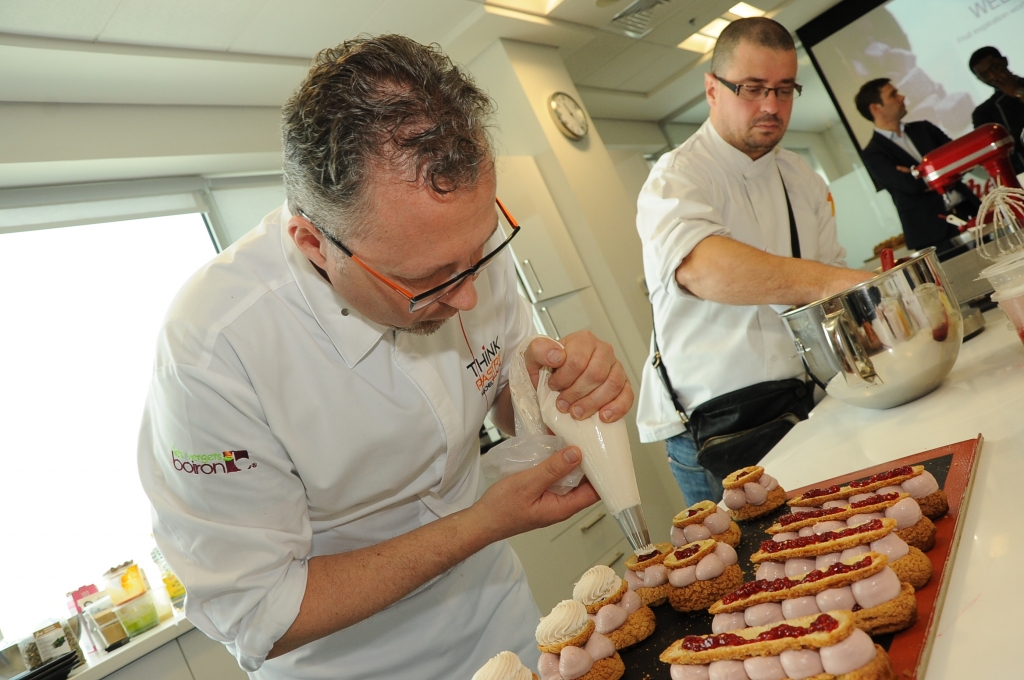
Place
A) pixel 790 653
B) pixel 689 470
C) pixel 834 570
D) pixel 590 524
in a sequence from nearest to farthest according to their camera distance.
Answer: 1. pixel 790 653
2. pixel 834 570
3. pixel 689 470
4. pixel 590 524

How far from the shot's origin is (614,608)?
1.03 meters

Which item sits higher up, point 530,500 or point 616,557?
point 530,500

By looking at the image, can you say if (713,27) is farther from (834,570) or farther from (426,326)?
(834,570)

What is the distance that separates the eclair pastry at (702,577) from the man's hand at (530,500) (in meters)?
0.17

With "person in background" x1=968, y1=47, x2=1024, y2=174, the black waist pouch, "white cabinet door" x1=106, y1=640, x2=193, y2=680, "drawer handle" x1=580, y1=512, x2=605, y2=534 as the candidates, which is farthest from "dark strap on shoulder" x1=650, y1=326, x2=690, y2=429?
"person in background" x1=968, y1=47, x2=1024, y2=174

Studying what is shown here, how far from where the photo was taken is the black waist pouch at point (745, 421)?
1870mm

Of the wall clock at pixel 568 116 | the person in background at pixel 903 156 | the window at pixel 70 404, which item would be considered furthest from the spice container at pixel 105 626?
the person in background at pixel 903 156

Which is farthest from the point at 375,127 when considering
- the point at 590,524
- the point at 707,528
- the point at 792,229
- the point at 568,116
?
the point at 568,116

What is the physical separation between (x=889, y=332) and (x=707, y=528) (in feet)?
1.91

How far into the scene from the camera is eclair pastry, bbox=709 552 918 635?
2.54ft

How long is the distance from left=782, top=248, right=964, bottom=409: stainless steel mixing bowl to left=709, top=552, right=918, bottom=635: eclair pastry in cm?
70

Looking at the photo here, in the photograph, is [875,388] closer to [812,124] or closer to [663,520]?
[663,520]

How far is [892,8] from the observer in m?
5.27

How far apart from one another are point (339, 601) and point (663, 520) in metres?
3.40
